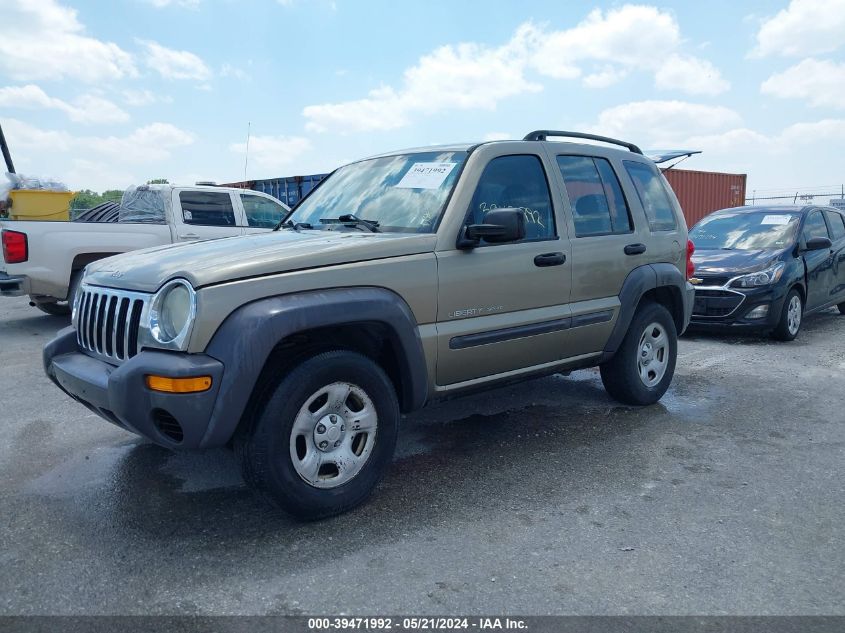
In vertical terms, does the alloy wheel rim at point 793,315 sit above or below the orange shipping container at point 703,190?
below

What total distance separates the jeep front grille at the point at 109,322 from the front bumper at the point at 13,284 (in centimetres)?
499

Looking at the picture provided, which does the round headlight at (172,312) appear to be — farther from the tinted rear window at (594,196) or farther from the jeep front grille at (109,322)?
the tinted rear window at (594,196)

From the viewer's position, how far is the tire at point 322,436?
10.0 ft

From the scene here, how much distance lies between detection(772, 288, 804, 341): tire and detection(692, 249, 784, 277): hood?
460mm

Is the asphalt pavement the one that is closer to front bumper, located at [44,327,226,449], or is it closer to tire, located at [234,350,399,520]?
tire, located at [234,350,399,520]

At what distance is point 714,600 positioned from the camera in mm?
2660

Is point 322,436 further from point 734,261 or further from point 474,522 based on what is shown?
point 734,261

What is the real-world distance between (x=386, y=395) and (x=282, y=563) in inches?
35.6

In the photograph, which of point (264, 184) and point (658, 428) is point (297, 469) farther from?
point (264, 184)

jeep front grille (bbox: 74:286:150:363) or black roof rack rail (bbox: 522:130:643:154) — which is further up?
black roof rack rail (bbox: 522:130:643:154)

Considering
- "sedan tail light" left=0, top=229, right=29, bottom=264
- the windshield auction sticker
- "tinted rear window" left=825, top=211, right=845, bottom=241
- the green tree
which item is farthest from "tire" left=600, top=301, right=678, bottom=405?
the green tree

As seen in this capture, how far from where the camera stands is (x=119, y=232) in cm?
850

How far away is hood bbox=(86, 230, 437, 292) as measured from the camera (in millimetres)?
3082

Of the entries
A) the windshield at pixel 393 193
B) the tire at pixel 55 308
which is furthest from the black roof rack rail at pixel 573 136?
the tire at pixel 55 308
